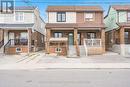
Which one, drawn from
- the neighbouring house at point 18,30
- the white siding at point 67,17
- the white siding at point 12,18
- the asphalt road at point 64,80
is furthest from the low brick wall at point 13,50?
the asphalt road at point 64,80

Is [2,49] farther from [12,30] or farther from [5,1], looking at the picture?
[5,1]

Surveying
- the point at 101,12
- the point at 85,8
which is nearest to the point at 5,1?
the point at 85,8

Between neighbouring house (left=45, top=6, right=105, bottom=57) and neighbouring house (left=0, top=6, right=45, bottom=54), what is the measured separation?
2637 millimetres

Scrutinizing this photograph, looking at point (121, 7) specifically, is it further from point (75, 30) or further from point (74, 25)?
point (75, 30)

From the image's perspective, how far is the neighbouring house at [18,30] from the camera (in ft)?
108

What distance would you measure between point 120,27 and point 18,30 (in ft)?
48.5

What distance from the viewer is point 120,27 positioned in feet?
107

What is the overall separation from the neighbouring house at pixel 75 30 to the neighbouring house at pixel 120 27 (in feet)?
7.28

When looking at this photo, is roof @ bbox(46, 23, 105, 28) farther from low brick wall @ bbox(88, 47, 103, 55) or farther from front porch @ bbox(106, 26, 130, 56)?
low brick wall @ bbox(88, 47, 103, 55)

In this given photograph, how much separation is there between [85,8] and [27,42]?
32.6ft

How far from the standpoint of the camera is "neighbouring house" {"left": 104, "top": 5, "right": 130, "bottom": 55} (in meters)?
32.3

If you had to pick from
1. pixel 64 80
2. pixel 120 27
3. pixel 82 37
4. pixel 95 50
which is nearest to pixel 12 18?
pixel 82 37

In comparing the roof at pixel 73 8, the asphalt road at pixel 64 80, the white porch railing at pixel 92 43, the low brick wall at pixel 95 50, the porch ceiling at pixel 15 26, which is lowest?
the asphalt road at pixel 64 80

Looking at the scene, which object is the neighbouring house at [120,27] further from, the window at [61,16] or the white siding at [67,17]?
the window at [61,16]
